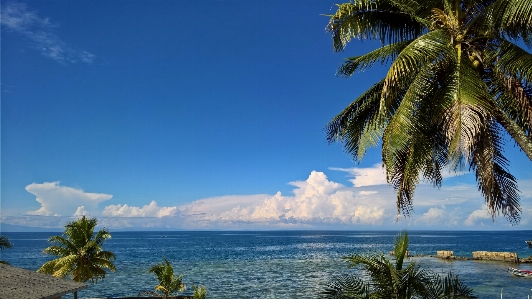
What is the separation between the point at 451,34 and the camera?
7.54 metres

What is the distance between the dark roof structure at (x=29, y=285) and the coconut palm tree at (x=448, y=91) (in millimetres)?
12909

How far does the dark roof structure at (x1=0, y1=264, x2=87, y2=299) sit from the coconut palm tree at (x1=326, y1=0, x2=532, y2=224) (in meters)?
12.9

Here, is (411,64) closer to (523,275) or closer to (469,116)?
(469,116)

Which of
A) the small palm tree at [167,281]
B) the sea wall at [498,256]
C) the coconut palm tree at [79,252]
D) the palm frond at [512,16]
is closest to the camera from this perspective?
the palm frond at [512,16]

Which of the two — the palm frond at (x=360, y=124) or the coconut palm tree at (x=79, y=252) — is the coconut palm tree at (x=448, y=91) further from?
the coconut palm tree at (x=79, y=252)

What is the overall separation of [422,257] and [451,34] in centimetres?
8187

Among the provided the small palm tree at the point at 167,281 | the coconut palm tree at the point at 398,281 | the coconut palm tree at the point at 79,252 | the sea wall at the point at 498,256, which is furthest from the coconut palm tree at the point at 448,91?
the sea wall at the point at 498,256

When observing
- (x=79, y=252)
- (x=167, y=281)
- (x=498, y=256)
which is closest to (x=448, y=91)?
(x=167, y=281)

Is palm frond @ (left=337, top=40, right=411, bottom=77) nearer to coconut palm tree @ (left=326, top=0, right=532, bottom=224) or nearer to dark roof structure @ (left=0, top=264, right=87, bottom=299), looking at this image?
coconut palm tree @ (left=326, top=0, right=532, bottom=224)

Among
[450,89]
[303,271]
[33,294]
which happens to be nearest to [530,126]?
[450,89]

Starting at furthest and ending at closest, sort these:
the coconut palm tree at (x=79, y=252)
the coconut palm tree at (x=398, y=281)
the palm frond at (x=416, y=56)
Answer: the coconut palm tree at (x=79, y=252) < the coconut palm tree at (x=398, y=281) < the palm frond at (x=416, y=56)

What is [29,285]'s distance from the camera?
15031 mm

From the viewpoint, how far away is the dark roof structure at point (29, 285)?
14008mm

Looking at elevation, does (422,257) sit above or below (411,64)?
below
